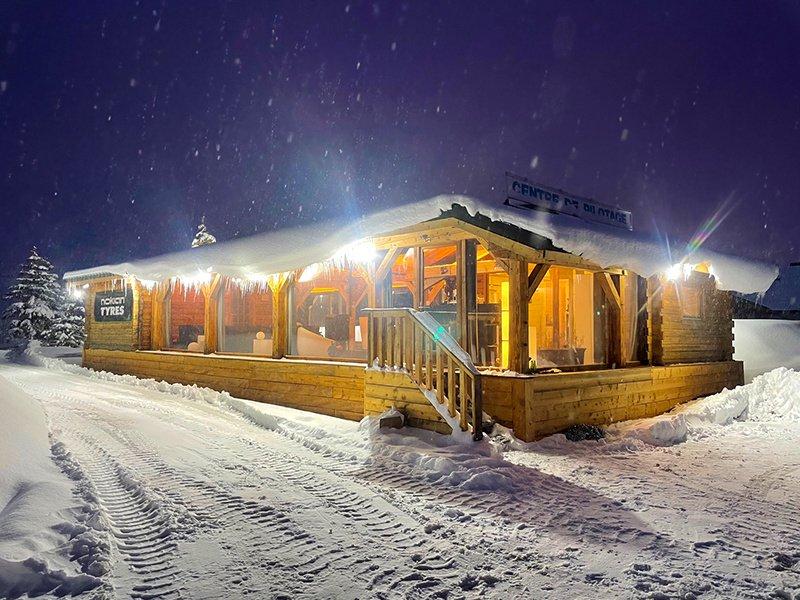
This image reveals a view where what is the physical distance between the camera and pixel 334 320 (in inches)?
532

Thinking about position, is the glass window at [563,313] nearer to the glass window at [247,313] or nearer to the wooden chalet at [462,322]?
the wooden chalet at [462,322]

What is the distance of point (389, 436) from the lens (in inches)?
275

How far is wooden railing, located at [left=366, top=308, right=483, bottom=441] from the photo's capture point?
6.71 meters

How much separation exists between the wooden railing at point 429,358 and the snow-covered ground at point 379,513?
530 mm

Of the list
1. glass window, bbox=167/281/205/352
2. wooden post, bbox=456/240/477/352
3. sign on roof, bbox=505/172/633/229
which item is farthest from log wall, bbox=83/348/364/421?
sign on roof, bbox=505/172/633/229

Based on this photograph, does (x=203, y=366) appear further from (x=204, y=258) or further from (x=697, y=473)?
(x=697, y=473)

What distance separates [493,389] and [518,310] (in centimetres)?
123

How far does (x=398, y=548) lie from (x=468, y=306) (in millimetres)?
5547

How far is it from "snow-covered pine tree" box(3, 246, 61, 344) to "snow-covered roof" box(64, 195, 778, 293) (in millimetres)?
21380

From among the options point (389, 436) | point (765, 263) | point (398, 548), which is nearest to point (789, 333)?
point (765, 263)

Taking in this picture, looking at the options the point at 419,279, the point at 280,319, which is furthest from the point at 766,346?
the point at 280,319

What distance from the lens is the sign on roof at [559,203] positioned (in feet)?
30.3

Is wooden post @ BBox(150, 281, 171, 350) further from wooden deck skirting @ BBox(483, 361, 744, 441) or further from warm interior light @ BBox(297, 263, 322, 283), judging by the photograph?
wooden deck skirting @ BBox(483, 361, 744, 441)

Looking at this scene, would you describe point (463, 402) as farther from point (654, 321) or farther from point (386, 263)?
point (654, 321)
